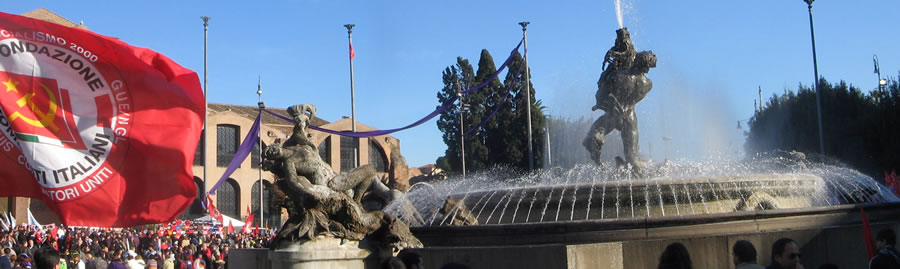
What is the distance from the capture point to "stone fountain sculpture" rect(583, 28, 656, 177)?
1287 cm

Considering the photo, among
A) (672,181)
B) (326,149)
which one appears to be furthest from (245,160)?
(672,181)

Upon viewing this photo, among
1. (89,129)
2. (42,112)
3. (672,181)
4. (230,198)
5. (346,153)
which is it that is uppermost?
(346,153)

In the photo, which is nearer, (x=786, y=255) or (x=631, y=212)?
(x=786, y=255)

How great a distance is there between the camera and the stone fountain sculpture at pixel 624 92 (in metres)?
12.9

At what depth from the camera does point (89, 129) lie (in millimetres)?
7965

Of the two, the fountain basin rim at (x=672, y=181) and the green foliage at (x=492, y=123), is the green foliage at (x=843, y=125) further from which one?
the fountain basin rim at (x=672, y=181)

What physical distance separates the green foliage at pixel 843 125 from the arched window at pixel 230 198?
1208 inches

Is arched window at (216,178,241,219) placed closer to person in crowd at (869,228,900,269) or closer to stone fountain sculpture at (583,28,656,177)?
stone fountain sculpture at (583,28,656,177)

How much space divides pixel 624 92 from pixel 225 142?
1756 inches

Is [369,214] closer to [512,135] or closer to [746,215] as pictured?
[746,215]

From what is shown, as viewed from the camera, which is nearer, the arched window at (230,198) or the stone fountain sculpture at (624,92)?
the stone fountain sculpture at (624,92)

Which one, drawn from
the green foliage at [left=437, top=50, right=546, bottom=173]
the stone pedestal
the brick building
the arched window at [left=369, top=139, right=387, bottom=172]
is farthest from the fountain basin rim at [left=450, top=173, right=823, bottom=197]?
the arched window at [left=369, top=139, right=387, bottom=172]

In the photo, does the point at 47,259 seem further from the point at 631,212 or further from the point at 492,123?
the point at 492,123

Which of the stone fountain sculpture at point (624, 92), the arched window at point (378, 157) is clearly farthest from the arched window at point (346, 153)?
the stone fountain sculpture at point (624, 92)
